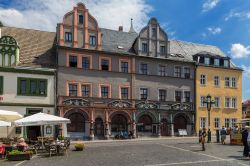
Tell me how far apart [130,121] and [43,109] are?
10681 mm

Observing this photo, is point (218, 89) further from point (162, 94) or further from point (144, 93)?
point (144, 93)

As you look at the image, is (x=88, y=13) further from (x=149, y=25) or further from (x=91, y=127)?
(x=91, y=127)

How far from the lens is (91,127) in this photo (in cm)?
3919

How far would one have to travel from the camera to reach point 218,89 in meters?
48.5

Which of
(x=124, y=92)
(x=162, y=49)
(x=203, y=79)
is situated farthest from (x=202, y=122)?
(x=124, y=92)

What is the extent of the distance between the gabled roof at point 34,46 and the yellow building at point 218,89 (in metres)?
19.9

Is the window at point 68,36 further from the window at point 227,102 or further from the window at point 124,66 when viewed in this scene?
the window at point 227,102

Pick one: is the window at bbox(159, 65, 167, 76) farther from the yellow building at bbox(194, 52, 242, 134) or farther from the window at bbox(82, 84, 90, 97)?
the window at bbox(82, 84, 90, 97)

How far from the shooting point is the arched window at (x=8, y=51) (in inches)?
1433

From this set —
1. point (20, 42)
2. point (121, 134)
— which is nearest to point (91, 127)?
point (121, 134)

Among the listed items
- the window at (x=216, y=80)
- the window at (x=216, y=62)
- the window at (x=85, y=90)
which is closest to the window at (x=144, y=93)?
the window at (x=85, y=90)

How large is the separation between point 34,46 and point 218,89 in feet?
84.2

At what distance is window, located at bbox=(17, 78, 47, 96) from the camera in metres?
36.2

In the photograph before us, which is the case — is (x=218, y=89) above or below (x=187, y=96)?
above
